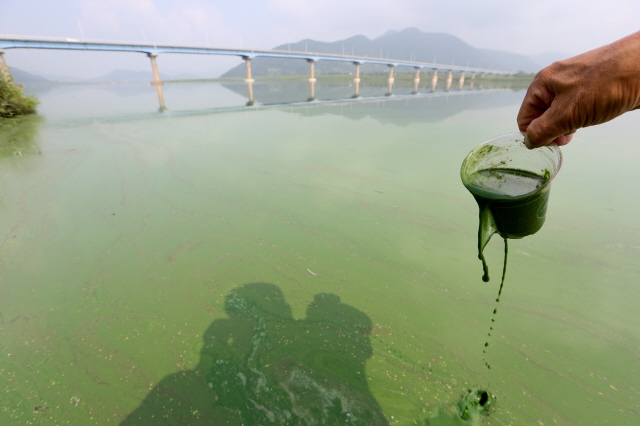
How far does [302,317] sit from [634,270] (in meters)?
2.34

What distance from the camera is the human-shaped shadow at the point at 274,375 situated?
1148 millimetres

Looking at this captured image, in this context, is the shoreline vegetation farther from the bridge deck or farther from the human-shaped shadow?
the human-shaped shadow

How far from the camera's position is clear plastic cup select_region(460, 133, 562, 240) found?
3.36ft

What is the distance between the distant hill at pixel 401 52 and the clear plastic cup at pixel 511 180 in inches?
3761

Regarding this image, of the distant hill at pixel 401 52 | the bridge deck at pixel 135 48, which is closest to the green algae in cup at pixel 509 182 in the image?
the bridge deck at pixel 135 48

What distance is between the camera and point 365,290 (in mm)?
1788

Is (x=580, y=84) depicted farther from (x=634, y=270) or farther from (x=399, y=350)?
(x=634, y=270)

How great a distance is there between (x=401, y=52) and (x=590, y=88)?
175260mm

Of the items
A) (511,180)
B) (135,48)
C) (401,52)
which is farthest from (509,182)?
(401,52)

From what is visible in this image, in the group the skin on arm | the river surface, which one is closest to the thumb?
the skin on arm

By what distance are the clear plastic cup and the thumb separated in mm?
288

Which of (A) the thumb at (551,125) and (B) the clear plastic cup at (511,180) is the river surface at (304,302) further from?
(A) the thumb at (551,125)

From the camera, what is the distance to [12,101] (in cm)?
769

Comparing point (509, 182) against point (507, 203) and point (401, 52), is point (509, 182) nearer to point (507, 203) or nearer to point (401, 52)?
point (507, 203)
